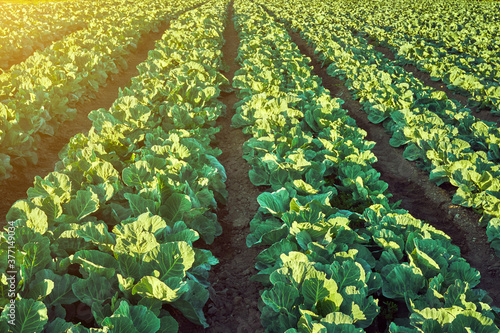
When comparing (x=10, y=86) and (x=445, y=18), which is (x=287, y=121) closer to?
(x=10, y=86)

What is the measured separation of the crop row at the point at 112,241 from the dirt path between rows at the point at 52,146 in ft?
2.79

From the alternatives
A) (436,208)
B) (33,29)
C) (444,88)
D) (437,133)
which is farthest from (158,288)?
(33,29)

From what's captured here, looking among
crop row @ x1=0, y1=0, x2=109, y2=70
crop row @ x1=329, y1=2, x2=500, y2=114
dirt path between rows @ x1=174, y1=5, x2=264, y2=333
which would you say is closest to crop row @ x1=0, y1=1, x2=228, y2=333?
dirt path between rows @ x1=174, y1=5, x2=264, y2=333

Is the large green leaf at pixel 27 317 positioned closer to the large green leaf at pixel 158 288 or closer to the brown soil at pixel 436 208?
the large green leaf at pixel 158 288

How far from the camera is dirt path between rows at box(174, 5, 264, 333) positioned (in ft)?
10.1

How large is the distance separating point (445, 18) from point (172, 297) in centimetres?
2350

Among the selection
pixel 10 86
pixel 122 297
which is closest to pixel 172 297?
pixel 122 297

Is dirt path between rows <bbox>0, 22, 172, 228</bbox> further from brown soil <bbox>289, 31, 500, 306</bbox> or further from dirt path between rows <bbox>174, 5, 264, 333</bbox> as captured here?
brown soil <bbox>289, 31, 500, 306</bbox>

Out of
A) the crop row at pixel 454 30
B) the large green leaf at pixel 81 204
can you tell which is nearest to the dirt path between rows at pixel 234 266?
the large green leaf at pixel 81 204

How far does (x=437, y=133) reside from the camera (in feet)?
18.6

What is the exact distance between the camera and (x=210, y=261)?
3.07m

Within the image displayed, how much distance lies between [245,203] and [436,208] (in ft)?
9.41

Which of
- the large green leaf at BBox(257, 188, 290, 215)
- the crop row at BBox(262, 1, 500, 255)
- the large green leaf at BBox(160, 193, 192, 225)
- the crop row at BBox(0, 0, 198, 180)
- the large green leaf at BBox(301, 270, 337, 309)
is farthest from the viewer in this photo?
the crop row at BBox(0, 0, 198, 180)

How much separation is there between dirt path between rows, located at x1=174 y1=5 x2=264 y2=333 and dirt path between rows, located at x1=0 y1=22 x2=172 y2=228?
2981 millimetres
